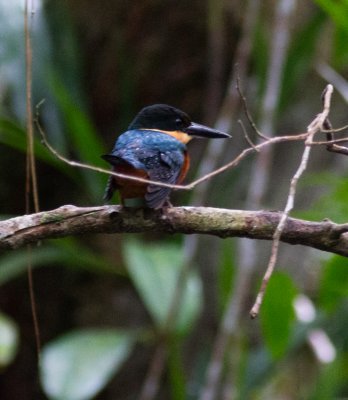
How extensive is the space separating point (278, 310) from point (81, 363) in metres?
0.67

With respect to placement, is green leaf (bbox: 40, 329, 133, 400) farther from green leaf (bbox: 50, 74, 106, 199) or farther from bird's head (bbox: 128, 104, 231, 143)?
bird's head (bbox: 128, 104, 231, 143)

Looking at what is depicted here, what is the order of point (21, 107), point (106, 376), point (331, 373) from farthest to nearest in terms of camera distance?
point (21, 107), point (331, 373), point (106, 376)

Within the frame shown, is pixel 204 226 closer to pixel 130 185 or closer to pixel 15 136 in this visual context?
pixel 130 185

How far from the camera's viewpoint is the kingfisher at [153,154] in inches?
63.7

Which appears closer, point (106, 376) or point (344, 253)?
point (344, 253)

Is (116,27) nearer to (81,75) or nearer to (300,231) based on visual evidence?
(81,75)

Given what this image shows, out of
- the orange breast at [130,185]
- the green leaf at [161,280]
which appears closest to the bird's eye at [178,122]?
the orange breast at [130,185]

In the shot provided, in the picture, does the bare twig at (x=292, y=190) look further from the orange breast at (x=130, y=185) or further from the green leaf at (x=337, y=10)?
the green leaf at (x=337, y=10)

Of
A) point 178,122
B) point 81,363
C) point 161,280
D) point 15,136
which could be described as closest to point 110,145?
point 15,136

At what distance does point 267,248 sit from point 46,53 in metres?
1.19

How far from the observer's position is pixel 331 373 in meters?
2.64

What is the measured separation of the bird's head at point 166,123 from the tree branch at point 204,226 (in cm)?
71

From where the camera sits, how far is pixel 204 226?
4.55 ft

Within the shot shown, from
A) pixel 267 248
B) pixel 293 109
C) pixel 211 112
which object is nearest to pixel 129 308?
pixel 267 248
